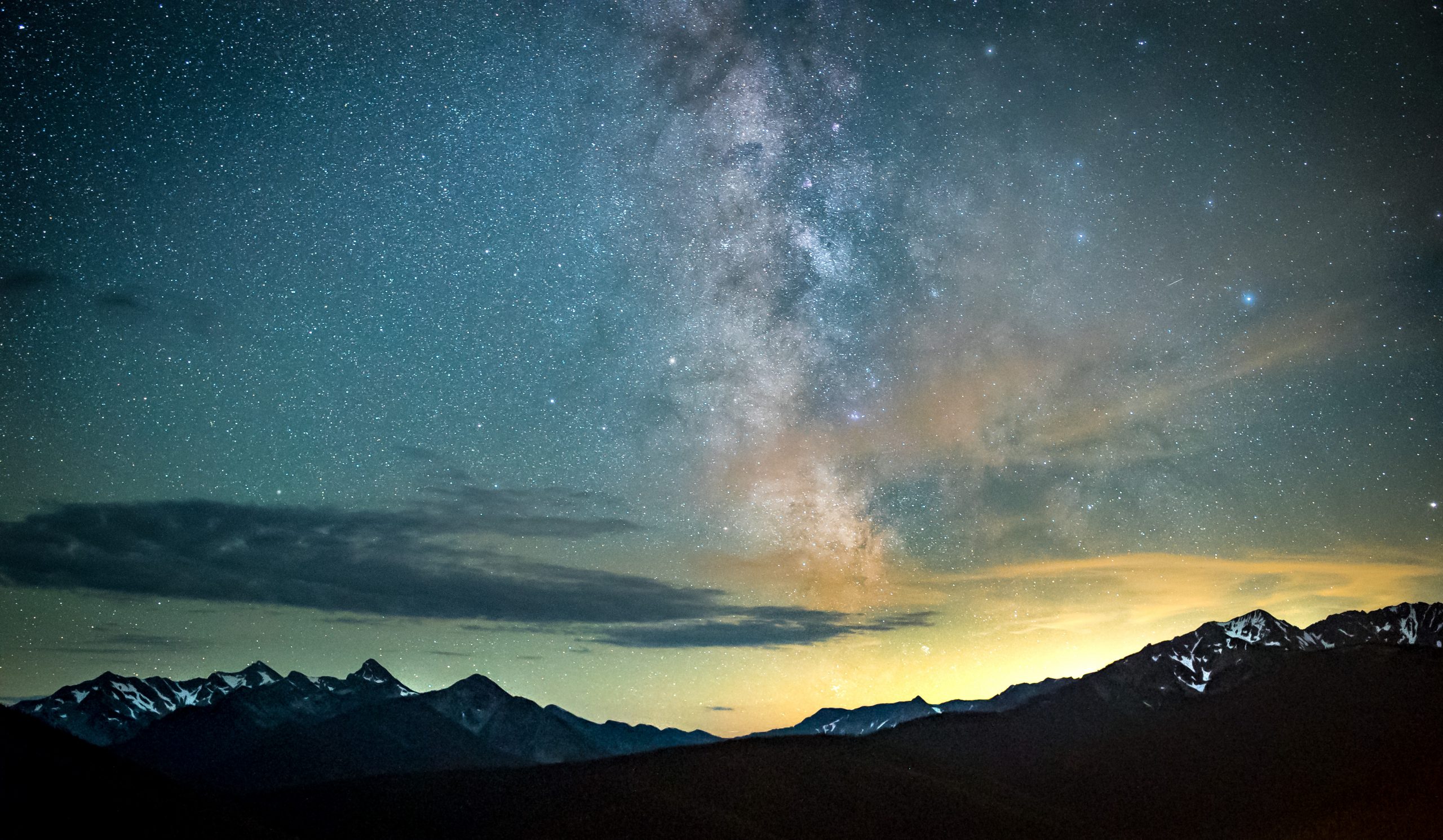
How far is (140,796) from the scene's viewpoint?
304ft

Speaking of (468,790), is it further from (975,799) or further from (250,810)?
(975,799)

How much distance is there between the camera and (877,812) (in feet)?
550

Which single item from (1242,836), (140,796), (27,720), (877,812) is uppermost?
(27,720)

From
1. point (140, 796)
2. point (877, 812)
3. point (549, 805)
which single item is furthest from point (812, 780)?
point (140, 796)

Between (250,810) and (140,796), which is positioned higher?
(140,796)

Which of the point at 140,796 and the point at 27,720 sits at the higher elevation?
the point at 27,720

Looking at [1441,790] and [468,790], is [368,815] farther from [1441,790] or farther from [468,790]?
[1441,790]

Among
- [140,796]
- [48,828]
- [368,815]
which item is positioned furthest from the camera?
[368,815]

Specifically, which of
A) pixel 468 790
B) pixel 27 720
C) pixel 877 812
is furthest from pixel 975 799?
pixel 27 720

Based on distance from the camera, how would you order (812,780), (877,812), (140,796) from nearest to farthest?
1. (140,796)
2. (877,812)
3. (812,780)

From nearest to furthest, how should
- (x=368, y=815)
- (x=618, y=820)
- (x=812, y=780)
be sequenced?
(x=618, y=820), (x=812, y=780), (x=368, y=815)

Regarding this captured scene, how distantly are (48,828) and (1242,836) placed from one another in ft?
765

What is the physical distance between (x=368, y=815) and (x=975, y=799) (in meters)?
148

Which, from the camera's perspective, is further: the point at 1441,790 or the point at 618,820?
the point at 1441,790
